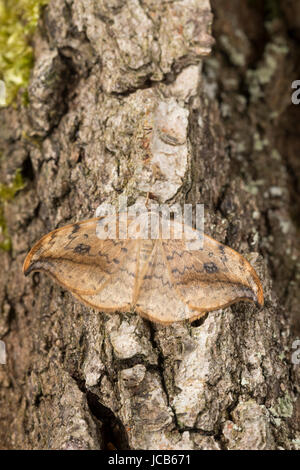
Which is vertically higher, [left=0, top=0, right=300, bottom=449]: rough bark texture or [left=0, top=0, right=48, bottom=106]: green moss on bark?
[left=0, top=0, right=48, bottom=106]: green moss on bark

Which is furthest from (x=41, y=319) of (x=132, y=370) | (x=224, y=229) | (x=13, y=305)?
(x=224, y=229)

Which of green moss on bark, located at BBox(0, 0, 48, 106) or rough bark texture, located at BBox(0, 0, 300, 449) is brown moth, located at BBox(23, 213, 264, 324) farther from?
green moss on bark, located at BBox(0, 0, 48, 106)

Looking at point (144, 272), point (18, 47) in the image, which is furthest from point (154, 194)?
point (18, 47)

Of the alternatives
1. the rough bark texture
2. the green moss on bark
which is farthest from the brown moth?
the green moss on bark

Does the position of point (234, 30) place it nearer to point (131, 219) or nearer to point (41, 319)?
point (131, 219)

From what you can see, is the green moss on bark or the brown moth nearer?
the brown moth

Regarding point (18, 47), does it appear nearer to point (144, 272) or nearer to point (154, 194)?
point (154, 194)
